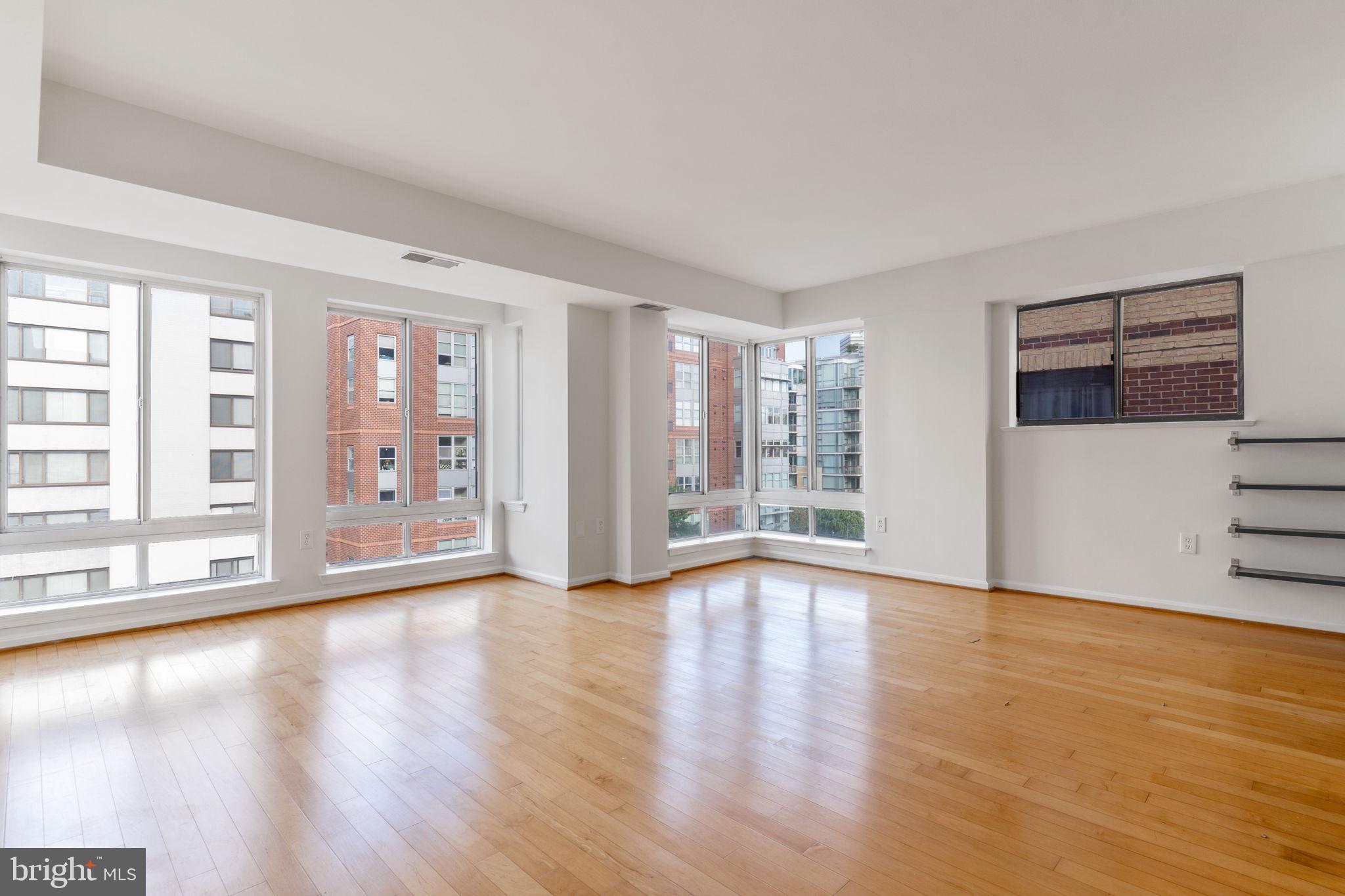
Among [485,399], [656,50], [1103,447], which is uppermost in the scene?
[656,50]

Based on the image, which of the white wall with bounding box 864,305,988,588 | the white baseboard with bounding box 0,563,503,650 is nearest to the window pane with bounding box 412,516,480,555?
the white baseboard with bounding box 0,563,503,650

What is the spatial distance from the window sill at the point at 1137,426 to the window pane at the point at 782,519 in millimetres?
2224

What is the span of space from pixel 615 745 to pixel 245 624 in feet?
10.6

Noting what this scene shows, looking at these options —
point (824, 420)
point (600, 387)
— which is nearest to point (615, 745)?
point (600, 387)

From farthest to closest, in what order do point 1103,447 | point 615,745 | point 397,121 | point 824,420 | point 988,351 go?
point 824,420 < point 988,351 < point 1103,447 < point 397,121 < point 615,745

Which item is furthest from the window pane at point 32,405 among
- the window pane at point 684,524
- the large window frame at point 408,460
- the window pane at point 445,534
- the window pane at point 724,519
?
the window pane at point 724,519

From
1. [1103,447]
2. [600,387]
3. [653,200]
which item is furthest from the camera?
[600,387]

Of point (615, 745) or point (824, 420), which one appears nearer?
point (615, 745)

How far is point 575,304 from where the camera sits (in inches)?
218

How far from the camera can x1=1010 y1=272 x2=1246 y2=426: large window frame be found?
4.38 meters

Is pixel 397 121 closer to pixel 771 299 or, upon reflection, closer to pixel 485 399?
pixel 485 399

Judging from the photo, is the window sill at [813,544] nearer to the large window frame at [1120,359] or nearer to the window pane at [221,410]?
the large window frame at [1120,359]

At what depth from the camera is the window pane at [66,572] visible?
12.8 ft

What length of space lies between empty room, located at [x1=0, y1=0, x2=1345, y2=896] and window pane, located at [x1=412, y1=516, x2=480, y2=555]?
42 mm
